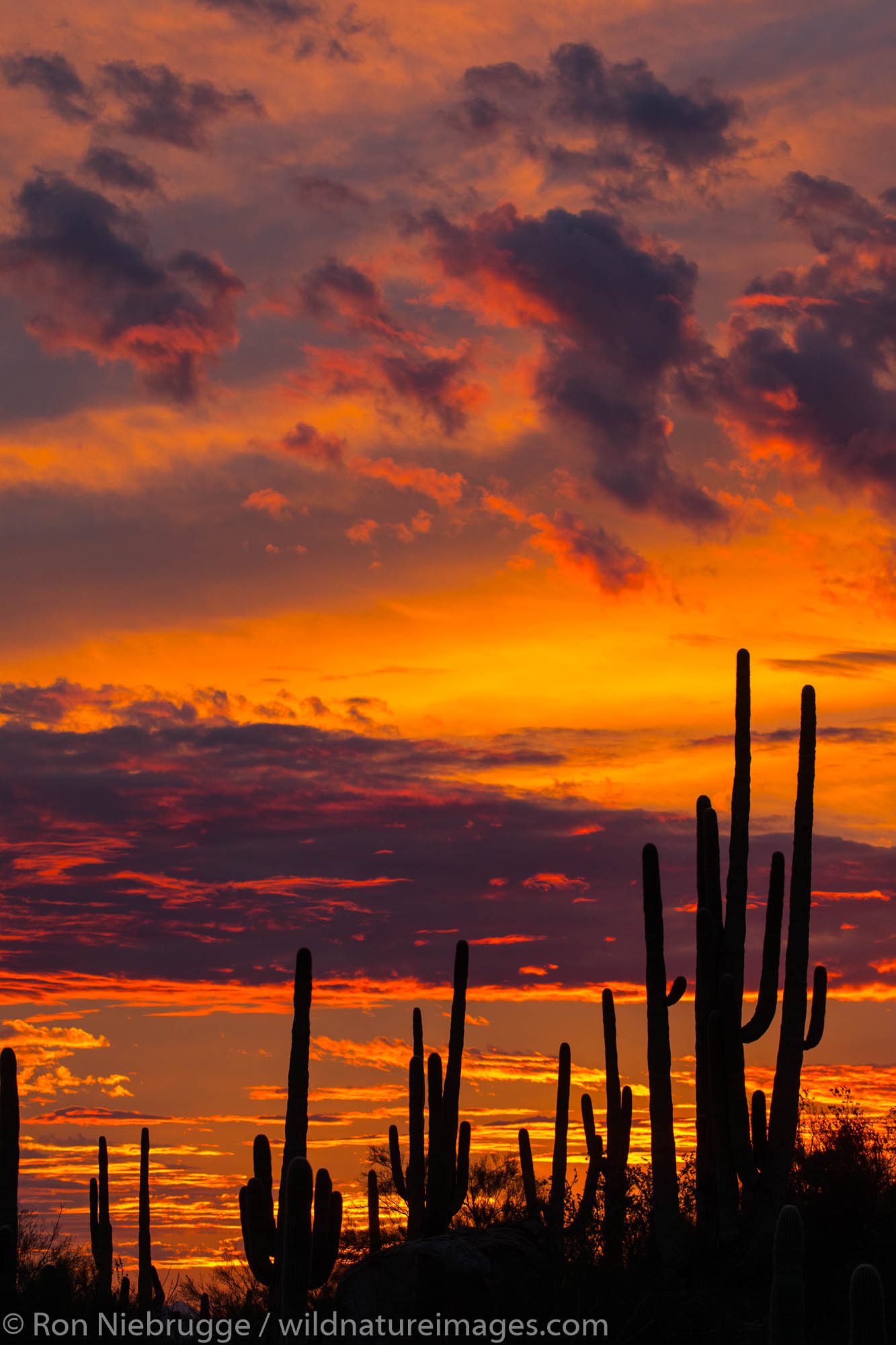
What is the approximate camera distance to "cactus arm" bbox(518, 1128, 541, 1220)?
28.4m

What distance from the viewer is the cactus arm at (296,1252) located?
14.0m

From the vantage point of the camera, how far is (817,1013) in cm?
2034

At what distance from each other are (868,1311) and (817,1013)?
1250 centimetres

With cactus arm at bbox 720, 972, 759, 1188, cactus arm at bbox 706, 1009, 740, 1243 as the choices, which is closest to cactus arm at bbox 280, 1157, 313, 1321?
cactus arm at bbox 706, 1009, 740, 1243

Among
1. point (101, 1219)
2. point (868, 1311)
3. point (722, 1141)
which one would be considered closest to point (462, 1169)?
point (722, 1141)

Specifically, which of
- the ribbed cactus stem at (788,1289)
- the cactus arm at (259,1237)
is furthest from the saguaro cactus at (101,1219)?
the ribbed cactus stem at (788,1289)

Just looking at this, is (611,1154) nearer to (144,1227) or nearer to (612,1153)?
(612,1153)

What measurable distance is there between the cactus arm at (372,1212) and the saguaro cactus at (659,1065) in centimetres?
1607

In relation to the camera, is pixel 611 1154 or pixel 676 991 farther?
pixel 611 1154

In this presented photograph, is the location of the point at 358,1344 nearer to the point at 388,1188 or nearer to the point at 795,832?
the point at 795,832

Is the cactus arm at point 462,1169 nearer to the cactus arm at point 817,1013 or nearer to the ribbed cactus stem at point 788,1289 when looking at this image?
the cactus arm at point 817,1013

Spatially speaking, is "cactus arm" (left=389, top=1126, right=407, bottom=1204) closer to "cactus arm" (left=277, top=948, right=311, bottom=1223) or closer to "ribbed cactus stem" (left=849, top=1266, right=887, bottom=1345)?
"cactus arm" (left=277, top=948, right=311, bottom=1223)

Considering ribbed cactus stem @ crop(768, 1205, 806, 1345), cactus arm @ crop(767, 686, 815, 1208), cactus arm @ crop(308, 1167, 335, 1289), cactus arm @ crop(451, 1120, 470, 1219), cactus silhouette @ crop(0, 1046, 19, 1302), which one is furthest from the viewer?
cactus arm @ crop(451, 1120, 470, 1219)

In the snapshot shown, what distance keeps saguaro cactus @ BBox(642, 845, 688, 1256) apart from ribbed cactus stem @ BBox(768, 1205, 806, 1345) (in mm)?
9883
